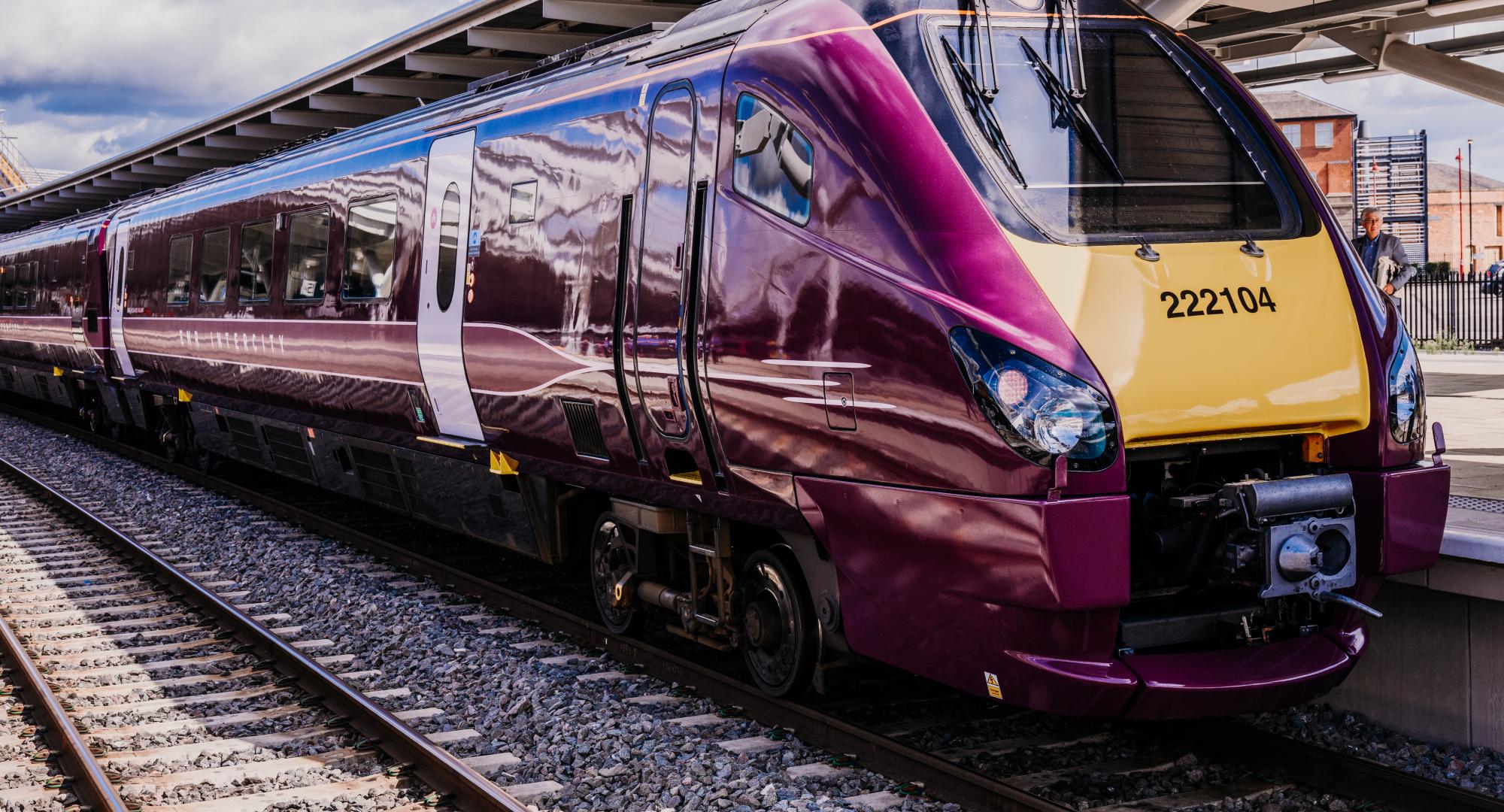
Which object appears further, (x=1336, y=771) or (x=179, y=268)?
(x=179, y=268)

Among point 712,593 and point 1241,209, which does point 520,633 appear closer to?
point 712,593

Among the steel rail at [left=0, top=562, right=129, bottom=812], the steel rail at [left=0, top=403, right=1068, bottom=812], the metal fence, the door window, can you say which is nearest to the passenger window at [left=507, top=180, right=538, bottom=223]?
the steel rail at [left=0, top=403, right=1068, bottom=812]

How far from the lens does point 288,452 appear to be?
11.8m

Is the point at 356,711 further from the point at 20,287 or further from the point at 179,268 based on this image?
the point at 20,287

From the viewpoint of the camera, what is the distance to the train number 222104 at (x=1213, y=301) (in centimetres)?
468

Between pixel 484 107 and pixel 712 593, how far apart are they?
10.9ft

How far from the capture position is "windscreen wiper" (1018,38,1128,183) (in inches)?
198

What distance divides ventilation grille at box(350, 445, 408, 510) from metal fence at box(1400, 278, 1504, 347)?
1860cm

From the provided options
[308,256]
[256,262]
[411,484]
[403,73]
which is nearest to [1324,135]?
[403,73]

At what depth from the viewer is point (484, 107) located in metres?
7.94

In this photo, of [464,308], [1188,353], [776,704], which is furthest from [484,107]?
[1188,353]

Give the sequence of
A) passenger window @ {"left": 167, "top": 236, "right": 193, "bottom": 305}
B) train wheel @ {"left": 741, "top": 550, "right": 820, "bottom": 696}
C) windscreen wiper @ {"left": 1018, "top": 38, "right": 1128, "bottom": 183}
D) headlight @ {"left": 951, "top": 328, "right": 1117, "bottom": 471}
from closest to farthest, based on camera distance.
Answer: headlight @ {"left": 951, "top": 328, "right": 1117, "bottom": 471} → windscreen wiper @ {"left": 1018, "top": 38, "right": 1128, "bottom": 183} → train wheel @ {"left": 741, "top": 550, "right": 820, "bottom": 696} → passenger window @ {"left": 167, "top": 236, "right": 193, "bottom": 305}

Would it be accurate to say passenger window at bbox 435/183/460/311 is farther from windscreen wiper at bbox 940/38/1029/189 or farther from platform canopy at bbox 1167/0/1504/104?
platform canopy at bbox 1167/0/1504/104

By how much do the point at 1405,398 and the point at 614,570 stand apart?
12.4 ft
